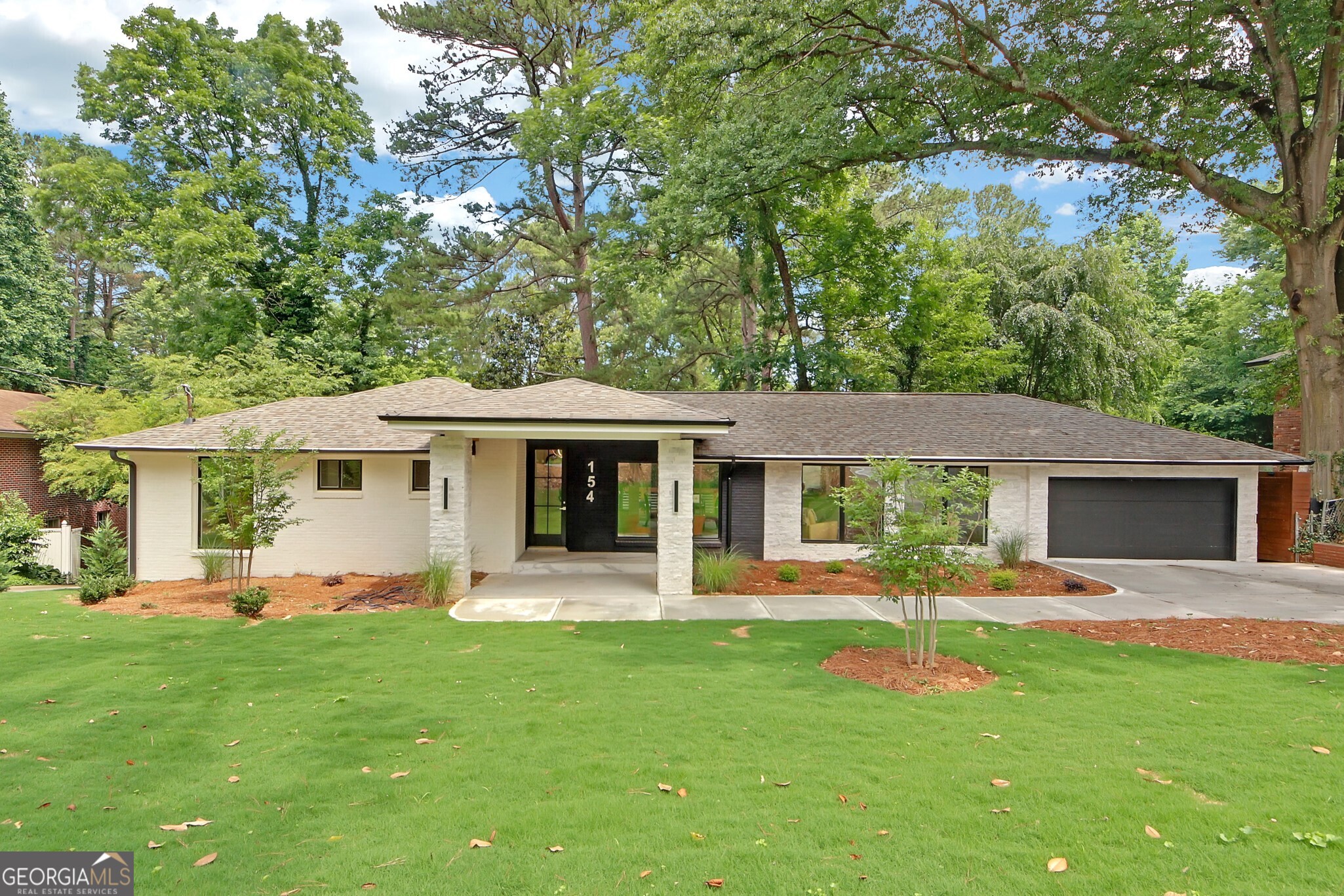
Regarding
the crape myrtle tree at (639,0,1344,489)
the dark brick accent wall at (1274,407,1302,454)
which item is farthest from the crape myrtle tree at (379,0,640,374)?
the dark brick accent wall at (1274,407,1302,454)

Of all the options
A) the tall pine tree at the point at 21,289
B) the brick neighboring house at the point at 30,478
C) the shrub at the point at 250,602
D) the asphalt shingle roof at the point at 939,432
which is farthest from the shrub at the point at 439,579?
the tall pine tree at the point at 21,289

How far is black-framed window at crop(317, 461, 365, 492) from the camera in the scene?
13195 millimetres

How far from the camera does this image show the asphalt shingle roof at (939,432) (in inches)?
562

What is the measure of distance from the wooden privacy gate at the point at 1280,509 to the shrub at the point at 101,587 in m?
23.1

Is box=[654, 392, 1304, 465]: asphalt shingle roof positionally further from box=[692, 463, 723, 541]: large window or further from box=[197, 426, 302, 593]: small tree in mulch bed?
box=[197, 426, 302, 593]: small tree in mulch bed

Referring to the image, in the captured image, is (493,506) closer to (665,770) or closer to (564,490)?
(564,490)

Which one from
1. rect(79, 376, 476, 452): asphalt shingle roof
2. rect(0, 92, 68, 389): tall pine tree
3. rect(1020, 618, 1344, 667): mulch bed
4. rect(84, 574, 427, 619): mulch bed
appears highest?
rect(0, 92, 68, 389): tall pine tree

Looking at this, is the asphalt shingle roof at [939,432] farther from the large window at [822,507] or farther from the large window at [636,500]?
the large window at [636,500]

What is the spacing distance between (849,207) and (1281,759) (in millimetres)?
24931

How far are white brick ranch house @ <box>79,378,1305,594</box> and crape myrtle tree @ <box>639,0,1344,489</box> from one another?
4463 millimetres

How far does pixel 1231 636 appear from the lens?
27.9 feet

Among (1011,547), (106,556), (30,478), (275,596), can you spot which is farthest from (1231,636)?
(30,478)

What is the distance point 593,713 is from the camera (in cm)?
585

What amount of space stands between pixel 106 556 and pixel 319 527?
347 centimetres
